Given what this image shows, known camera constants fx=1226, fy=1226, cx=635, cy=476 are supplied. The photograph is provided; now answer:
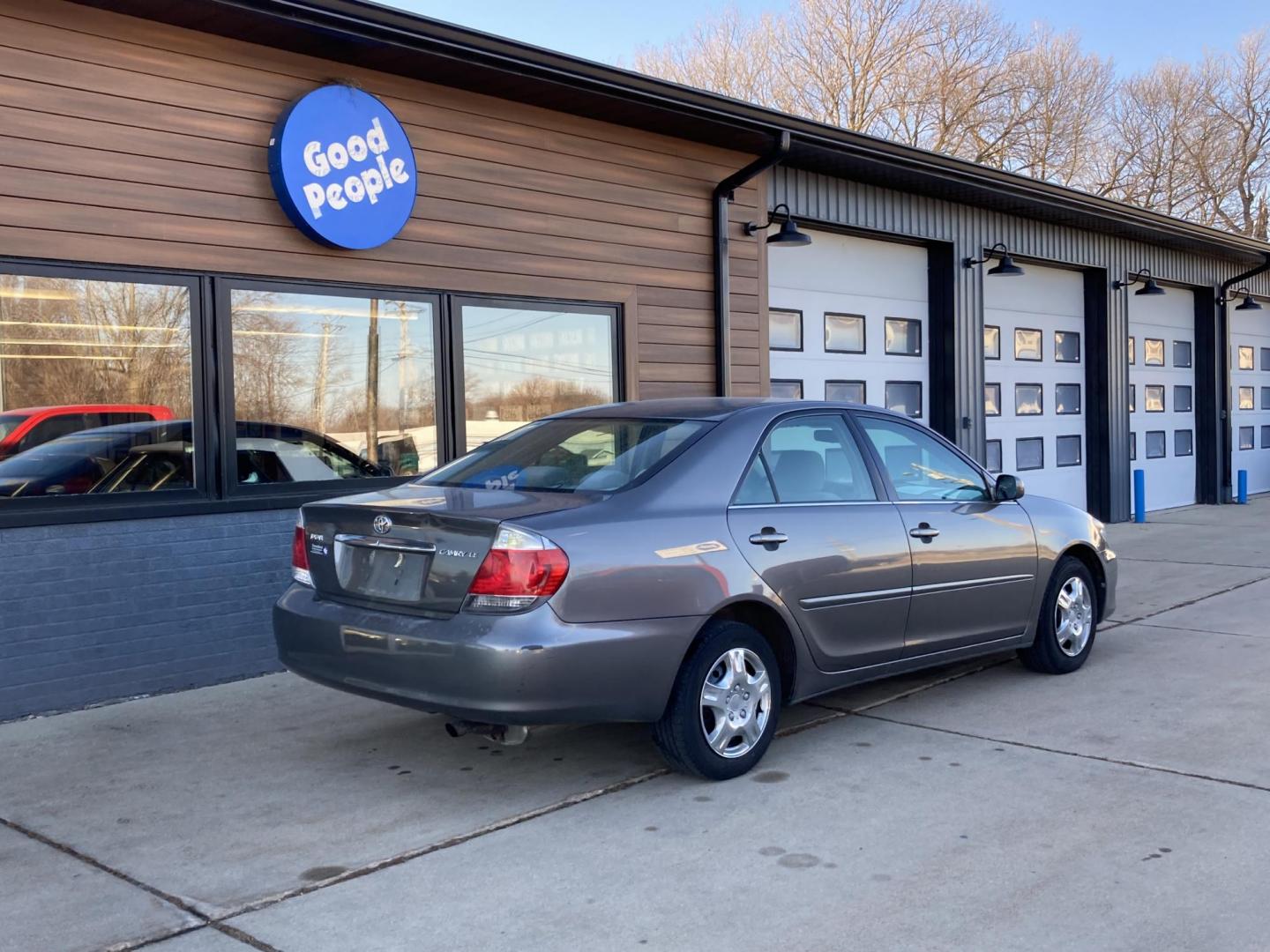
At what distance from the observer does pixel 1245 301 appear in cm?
1727

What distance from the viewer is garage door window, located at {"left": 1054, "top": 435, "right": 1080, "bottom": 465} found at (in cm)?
1448

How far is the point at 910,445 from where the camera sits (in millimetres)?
5902

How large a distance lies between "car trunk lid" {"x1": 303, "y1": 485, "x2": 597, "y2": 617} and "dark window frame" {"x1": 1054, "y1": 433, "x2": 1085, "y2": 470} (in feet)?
36.1

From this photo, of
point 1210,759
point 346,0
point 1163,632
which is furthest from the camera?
point 1163,632

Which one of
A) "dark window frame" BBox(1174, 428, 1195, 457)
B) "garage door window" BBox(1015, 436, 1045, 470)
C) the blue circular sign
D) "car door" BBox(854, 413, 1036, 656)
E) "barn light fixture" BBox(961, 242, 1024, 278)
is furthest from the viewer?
"dark window frame" BBox(1174, 428, 1195, 457)

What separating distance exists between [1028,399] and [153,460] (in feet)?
34.1

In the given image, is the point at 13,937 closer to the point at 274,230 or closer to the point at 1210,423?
the point at 274,230

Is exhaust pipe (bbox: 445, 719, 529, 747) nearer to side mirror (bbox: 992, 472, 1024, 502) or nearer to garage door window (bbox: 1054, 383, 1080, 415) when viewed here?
side mirror (bbox: 992, 472, 1024, 502)

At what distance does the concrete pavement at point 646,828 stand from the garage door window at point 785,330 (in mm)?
5024

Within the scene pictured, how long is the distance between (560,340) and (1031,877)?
5.54 meters

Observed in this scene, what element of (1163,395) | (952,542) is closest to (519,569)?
(952,542)

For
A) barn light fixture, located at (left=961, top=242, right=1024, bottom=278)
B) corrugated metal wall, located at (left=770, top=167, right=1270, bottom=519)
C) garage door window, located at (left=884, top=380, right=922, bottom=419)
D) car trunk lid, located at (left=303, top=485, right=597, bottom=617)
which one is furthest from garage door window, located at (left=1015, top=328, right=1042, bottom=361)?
car trunk lid, located at (left=303, top=485, right=597, bottom=617)

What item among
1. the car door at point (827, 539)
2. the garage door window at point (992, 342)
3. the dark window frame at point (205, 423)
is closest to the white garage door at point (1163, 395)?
the garage door window at point (992, 342)

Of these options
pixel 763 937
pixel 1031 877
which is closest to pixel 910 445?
pixel 1031 877
